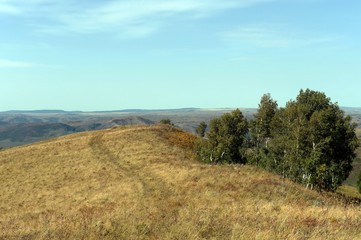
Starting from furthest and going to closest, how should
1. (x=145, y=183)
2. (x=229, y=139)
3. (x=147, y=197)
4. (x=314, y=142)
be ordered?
(x=229, y=139) < (x=314, y=142) < (x=145, y=183) < (x=147, y=197)

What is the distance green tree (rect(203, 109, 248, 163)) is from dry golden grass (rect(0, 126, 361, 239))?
17.7 ft

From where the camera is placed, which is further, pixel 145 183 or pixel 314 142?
pixel 314 142

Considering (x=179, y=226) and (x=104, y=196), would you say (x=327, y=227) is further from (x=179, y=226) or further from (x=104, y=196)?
(x=104, y=196)

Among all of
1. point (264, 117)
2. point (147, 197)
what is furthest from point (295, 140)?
point (147, 197)

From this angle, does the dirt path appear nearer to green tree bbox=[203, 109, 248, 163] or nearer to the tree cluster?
the tree cluster

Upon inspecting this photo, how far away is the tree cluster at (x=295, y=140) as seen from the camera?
183ft

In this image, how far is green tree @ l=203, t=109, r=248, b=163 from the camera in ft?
214

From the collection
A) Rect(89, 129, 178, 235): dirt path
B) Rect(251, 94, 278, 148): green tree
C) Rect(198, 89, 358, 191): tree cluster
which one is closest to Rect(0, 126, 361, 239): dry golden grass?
Rect(89, 129, 178, 235): dirt path

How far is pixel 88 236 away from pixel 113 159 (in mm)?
49663

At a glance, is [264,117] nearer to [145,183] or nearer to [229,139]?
[229,139]

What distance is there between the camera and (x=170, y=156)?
55.4m

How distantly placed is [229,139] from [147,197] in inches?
1299

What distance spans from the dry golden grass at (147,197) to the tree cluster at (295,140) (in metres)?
8.34

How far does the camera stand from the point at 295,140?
5653cm
